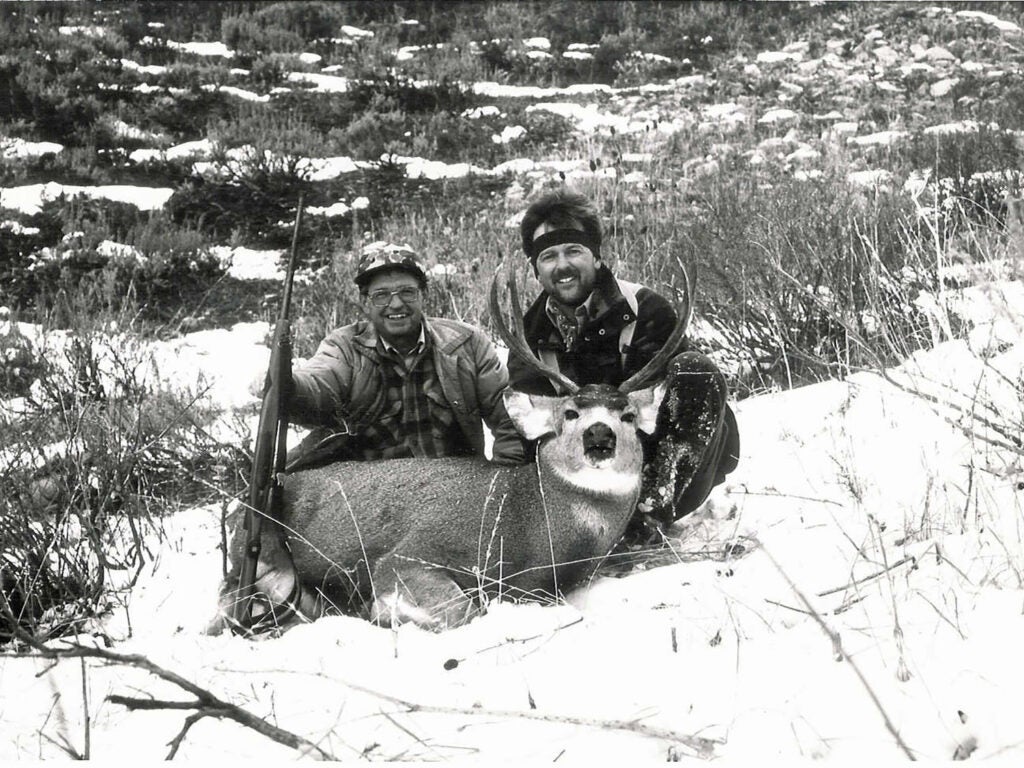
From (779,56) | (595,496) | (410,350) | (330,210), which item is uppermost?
(779,56)

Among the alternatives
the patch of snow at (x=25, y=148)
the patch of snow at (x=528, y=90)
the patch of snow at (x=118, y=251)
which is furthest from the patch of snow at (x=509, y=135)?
the patch of snow at (x=25, y=148)

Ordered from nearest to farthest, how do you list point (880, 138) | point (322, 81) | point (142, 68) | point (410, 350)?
1. point (410, 350)
2. point (880, 138)
3. point (142, 68)
4. point (322, 81)

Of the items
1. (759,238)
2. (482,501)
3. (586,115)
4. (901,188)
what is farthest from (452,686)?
(586,115)

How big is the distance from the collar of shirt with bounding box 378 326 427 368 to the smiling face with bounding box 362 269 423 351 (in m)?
0.02

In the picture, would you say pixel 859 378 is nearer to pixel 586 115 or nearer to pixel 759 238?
pixel 759 238

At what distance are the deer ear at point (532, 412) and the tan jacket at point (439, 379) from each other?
0.42m

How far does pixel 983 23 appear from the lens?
607 inches

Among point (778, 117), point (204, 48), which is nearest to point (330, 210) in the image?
point (204, 48)

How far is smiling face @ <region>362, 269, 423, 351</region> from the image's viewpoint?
16.3 feet

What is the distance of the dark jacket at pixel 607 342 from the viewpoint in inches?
185

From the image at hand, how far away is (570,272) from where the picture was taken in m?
4.76

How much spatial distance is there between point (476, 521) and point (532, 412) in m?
0.54

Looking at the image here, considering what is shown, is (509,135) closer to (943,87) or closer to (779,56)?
(779,56)

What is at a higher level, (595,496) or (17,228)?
(17,228)
